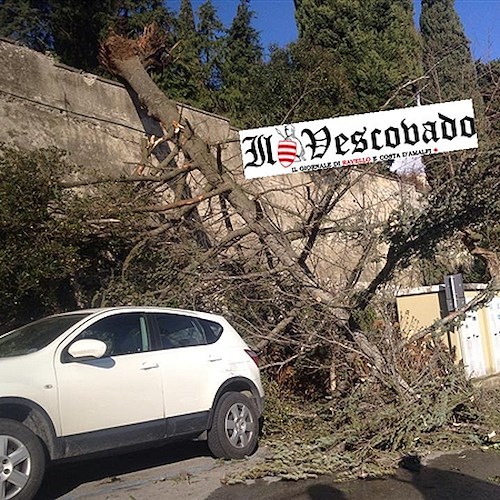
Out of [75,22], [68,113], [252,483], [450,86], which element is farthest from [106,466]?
[75,22]

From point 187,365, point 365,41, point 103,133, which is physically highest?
point 365,41

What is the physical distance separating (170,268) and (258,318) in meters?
1.48

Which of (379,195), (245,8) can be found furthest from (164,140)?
(245,8)

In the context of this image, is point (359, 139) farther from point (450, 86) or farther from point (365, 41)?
point (365, 41)

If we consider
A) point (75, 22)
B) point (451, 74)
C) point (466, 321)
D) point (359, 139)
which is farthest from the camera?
point (75, 22)

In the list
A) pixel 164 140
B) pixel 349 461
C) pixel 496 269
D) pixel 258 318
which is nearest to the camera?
pixel 349 461

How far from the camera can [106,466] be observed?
7.43 m

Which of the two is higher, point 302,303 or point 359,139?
point 359,139

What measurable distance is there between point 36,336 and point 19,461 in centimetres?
133

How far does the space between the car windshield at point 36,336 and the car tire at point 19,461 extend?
802 mm

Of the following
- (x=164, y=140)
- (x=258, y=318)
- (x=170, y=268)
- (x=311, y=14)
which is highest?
(x=311, y=14)

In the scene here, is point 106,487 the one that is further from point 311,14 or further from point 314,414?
point 311,14

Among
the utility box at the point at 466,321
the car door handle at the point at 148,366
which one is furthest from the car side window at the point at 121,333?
the utility box at the point at 466,321

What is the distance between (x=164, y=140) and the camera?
12.4 m
